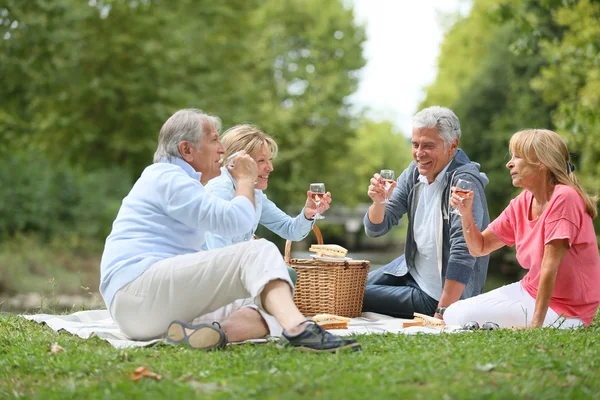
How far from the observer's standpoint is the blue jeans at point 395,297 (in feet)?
23.7

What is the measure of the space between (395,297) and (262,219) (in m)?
1.39

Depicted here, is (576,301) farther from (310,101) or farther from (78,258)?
(310,101)

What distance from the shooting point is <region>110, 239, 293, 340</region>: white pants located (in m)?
4.98

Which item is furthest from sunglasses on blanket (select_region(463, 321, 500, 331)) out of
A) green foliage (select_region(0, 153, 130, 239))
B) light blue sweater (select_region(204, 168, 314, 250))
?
green foliage (select_region(0, 153, 130, 239))

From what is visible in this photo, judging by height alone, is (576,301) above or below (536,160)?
below

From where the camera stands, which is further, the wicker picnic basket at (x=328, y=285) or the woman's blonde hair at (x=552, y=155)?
the wicker picnic basket at (x=328, y=285)

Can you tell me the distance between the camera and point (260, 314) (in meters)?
5.43

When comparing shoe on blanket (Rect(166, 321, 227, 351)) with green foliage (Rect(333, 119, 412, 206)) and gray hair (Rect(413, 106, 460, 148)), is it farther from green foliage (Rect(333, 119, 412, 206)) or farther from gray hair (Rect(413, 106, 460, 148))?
green foliage (Rect(333, 119, 412, 206))

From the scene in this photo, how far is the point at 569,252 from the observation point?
6074mm

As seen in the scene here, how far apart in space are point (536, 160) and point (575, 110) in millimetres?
9781

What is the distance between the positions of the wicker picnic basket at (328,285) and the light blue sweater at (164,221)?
1779 millimetres

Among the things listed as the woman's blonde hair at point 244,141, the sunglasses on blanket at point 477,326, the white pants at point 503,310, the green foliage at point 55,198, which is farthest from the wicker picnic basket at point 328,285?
the green foliage at point 55,198

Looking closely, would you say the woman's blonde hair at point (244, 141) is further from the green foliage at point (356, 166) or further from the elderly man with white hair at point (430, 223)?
the green foliage at point (356, 166)

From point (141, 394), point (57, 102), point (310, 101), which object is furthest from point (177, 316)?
point (310, 101)
